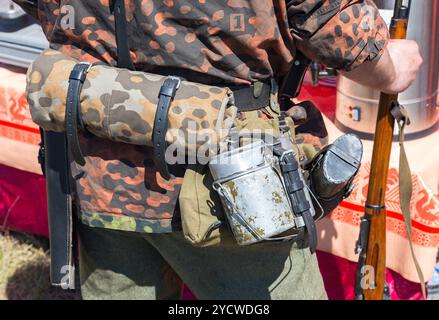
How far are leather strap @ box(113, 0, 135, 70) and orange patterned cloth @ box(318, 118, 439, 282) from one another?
2.24ft

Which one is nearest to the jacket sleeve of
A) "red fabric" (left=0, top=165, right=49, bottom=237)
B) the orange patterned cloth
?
the orange patterned cloth

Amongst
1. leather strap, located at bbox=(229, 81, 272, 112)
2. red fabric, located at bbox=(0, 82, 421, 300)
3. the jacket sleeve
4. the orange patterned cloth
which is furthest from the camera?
red fabric, located at bbox=(0, 82, 421, 300)

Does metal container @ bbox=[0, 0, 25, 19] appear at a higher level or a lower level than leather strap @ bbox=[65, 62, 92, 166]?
lower

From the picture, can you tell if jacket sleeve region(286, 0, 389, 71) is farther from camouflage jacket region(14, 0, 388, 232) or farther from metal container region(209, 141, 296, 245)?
metal container region(209, 141, 296, 245)

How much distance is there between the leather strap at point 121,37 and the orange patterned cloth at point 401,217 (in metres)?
0.68

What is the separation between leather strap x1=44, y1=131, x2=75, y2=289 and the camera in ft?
4.23

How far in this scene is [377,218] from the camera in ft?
4.85

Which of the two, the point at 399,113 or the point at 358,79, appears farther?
the point at 399,113

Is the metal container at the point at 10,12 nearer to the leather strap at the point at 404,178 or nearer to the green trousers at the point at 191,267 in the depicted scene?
the green trousers at the point at 191,267

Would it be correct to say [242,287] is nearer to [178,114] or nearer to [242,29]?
[178,114]

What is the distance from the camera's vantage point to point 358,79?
1198 mm

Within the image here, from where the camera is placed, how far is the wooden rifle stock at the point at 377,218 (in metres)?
1.41
